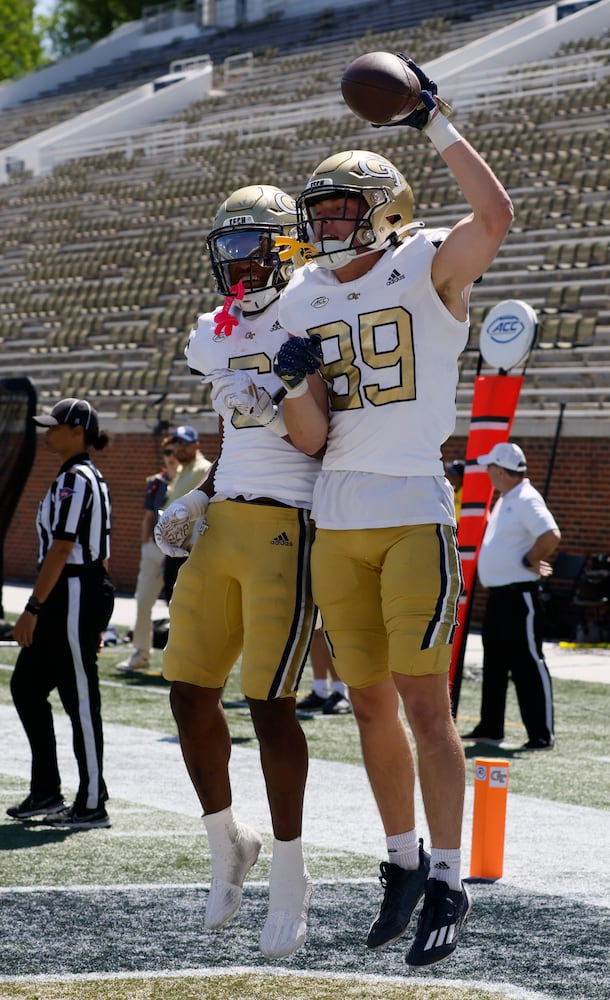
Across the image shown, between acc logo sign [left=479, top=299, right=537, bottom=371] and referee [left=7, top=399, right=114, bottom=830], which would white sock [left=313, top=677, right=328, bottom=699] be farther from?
referee [left=7, top=399, right=114, bottom=830]

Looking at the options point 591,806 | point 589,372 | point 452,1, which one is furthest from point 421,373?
point 452,1

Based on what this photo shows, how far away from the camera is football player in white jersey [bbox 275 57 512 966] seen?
12.2ft

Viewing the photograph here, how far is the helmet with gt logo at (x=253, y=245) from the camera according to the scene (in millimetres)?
4125

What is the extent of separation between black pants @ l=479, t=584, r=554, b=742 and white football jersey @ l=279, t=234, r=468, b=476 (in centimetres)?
512

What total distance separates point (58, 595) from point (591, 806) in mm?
2857

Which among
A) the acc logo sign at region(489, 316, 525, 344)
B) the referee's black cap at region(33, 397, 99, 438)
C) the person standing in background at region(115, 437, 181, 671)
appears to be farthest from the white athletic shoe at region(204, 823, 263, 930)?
the person standing in background at region(115, 437, 181, 671)

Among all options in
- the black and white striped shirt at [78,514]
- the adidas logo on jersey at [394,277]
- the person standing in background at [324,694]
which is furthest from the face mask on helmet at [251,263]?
the person standing in background at [324,694]

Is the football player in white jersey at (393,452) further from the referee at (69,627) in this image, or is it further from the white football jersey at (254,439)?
the referee at (69,627)

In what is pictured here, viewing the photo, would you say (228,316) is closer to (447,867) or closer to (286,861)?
(286,861)

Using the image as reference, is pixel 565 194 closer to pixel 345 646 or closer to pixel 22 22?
pixel 345 646

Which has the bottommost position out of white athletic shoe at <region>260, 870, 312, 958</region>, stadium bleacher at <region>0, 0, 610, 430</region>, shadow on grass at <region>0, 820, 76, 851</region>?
shadow on grass at <region>0, 820, 76, 851</region>

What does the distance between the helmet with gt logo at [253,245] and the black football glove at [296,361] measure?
47 centimetres

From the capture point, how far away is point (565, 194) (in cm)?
1877

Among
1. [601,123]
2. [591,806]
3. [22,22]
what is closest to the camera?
[591,806]
